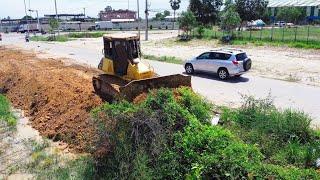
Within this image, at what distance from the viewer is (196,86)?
1998 cm

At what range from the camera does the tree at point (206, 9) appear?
7088 centimetres

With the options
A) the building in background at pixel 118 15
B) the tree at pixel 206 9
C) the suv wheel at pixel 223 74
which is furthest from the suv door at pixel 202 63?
the building in background at pixel 118 15

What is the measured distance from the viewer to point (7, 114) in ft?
50.9

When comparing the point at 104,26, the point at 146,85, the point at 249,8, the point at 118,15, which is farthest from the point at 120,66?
the point at 118,15

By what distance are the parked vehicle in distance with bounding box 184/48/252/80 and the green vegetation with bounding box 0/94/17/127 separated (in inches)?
442

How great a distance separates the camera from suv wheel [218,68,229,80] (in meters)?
21.7

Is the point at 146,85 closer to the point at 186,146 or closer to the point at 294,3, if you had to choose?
the point at 186,146

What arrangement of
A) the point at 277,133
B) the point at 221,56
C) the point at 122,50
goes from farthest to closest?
1. the point at 221,56
2. the point at 122,50
3. the point at 277,133

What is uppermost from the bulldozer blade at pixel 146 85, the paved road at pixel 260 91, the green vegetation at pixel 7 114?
the bulldozer blade at pixel 146 85

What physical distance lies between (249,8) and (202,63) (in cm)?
5242

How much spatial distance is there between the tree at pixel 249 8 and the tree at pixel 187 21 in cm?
2300

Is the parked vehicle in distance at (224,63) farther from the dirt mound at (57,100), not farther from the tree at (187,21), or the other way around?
the tree at (187,21)

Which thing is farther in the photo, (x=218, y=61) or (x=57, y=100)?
(x=218, y=61)

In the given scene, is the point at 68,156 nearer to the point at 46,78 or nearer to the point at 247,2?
the point at 46,78
